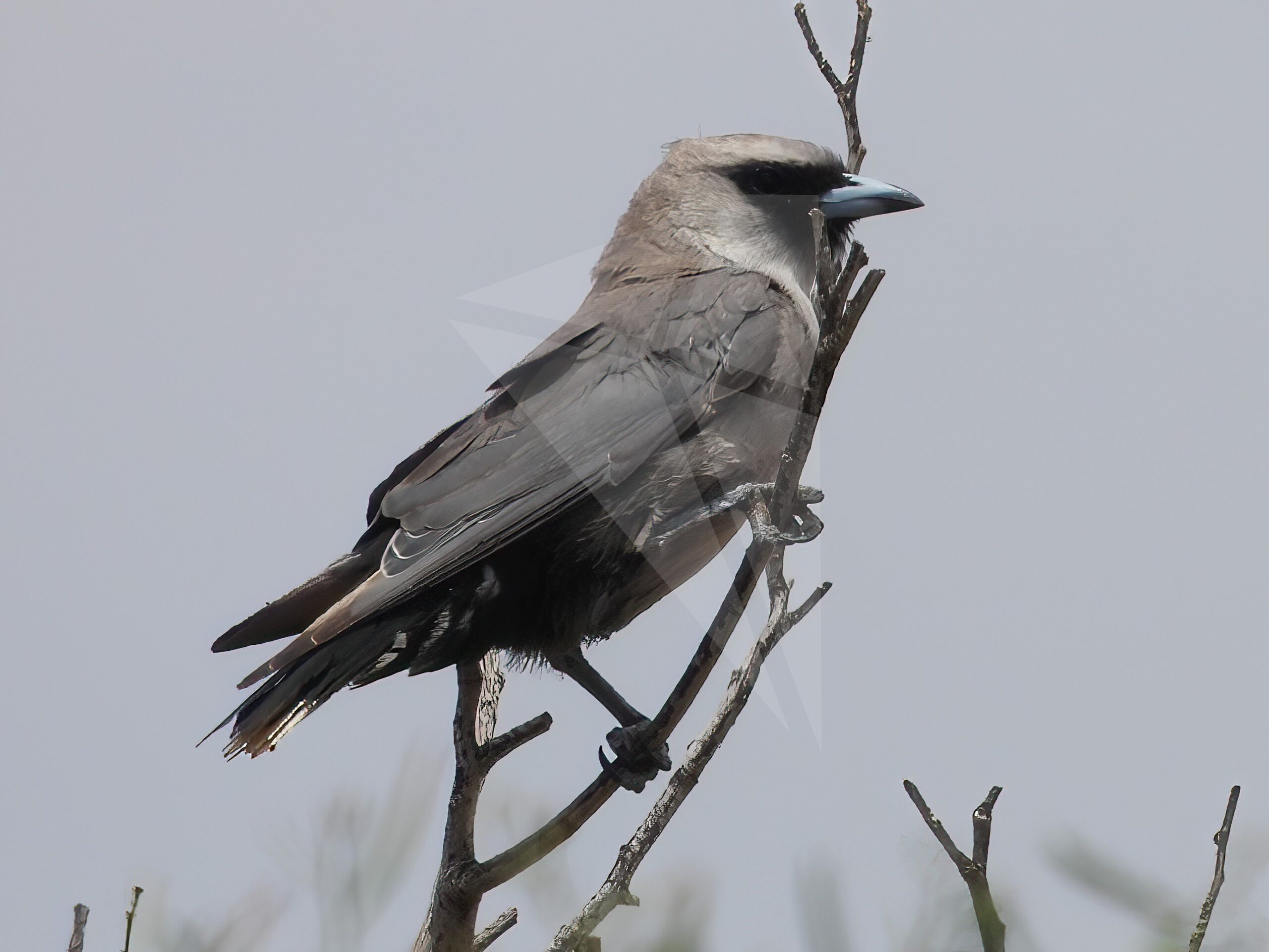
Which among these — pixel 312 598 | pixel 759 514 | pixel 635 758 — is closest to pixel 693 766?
pixel 759 514

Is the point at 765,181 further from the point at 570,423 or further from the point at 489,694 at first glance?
the point at 489,694

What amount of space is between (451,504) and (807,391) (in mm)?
1069

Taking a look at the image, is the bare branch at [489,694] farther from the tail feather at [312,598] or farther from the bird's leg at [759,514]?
the bird's leg at [759,514]

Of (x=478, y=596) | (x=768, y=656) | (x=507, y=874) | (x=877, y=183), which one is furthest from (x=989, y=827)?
(x=877, y=183)

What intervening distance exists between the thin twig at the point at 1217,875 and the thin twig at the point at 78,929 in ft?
5.81

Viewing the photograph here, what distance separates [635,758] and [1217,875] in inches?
59.5

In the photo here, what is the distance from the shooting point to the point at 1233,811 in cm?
224

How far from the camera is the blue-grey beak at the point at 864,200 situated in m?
3.91

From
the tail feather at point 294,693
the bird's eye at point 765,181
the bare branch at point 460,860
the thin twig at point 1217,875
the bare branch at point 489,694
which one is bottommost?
the thin twig at point 1217,875

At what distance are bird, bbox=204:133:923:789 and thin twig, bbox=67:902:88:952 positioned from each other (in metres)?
0.65

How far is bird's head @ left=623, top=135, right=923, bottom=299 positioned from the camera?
403 centimetres

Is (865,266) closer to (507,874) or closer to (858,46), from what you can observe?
(858,46)

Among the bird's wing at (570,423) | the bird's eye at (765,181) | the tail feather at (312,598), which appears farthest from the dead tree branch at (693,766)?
the bird's eye at (765,181)

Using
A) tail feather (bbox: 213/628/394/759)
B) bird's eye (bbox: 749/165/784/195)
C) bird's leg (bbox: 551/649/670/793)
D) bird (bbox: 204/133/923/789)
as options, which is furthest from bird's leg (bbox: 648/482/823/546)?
bird's eye (bbox: 749/165/784/195)
